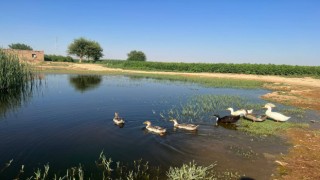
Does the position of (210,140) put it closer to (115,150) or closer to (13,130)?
(115,150)

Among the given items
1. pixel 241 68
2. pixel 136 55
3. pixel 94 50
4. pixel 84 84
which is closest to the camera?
pixel 84 84

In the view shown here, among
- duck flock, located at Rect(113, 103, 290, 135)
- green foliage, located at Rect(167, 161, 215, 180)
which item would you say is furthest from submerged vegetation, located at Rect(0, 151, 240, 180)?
duck flock, located at Rect(113, 103, 290, 135)

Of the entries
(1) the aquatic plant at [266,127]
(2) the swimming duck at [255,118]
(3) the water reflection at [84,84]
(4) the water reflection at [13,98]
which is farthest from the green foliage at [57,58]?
(1) the aquatic plant at [266,127]

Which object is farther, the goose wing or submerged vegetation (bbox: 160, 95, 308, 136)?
the goose wing

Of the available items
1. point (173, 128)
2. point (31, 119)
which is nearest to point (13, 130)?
point (31, 119)

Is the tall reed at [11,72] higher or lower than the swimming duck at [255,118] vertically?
higher

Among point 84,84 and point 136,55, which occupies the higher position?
point 136,55

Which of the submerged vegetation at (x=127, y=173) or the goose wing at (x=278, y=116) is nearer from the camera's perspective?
the submerged vegetation at (x=127, y=173)

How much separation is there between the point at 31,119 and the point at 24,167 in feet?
24.5

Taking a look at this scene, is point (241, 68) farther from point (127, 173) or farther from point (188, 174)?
point (127, 173)

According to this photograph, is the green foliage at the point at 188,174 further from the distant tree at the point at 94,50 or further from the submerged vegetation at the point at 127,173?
the distant tree at the point at 94,50

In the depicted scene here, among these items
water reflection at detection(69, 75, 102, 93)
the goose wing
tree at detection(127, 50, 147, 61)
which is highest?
tree at detection(127, 50, 147, 61)

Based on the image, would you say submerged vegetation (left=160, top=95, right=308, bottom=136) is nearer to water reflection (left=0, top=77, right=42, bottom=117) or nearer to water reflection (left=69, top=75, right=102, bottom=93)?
water reflection (left=0, top=77, right=42, bottom=117)

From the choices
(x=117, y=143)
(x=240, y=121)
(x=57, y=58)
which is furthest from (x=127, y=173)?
(x=57, y=58)
